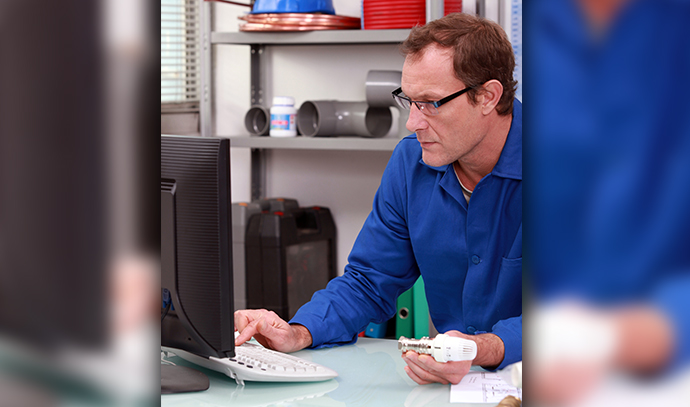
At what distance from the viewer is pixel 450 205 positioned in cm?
145

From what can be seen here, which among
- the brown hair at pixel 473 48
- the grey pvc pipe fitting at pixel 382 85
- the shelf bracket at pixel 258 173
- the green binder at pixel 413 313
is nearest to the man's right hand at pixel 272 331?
the brown hair at pixel 473 48

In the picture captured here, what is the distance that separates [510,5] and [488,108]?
99cm

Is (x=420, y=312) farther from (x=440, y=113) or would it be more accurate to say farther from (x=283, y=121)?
(x=440, y=113)

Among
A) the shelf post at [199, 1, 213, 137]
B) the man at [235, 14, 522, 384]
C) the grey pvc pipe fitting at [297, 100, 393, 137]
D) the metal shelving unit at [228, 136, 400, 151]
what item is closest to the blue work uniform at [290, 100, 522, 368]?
the man at [235, 14, 522, 384]

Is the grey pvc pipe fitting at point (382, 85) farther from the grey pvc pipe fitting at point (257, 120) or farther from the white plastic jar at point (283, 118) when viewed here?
the grey pvc pipe fitting at point (257, 120)

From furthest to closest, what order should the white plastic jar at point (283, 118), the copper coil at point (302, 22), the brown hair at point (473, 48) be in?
1. the white plastic jar at point (283, 118)
2. the copper coil at point (302, 22)
3. the brown hair at point (473, 48)

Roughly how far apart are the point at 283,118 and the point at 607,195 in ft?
7.41

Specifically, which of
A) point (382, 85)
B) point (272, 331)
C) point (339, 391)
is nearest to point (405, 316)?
point (382, 85)

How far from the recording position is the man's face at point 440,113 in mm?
1357

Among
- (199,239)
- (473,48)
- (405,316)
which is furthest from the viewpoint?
(405,316)

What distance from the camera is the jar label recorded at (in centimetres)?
258

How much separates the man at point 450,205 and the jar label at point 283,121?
1129 mm

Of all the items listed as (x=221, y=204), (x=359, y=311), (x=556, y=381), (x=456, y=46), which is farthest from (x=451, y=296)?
(x=556, y=381)

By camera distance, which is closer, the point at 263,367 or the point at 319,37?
the point at 263,367
